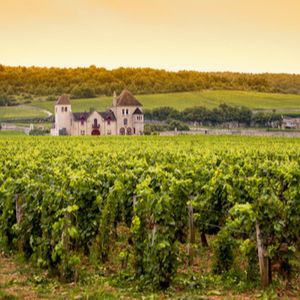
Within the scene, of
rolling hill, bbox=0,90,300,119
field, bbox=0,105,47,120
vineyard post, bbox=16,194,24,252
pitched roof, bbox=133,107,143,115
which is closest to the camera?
vineyard post, bbox=16,194,24,252

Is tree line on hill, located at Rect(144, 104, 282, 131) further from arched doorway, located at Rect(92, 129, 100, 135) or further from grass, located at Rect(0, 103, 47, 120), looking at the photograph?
grass, located at Rect(0, 103, 47, 120)

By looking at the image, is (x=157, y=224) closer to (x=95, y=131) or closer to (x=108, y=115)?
(x=95, y=131)

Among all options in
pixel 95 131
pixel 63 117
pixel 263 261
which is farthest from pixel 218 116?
pixel 263 261

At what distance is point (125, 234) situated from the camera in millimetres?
16500

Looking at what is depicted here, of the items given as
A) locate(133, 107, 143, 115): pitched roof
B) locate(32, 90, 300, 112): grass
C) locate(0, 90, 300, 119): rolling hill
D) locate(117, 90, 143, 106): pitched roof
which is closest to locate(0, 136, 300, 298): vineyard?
locate(133, 107, 143, 115): pitched roof

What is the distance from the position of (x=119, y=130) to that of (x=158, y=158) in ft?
314

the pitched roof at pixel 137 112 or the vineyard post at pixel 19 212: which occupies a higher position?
the pitched roof at pixel 137 112

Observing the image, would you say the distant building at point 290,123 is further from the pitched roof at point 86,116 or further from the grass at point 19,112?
the grass at point 19,112

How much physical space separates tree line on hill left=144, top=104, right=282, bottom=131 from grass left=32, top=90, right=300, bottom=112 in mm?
10435

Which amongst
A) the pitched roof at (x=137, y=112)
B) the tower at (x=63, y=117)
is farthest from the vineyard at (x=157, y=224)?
the tower at (x=63, y=117)

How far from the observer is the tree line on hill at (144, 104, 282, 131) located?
13450 centimetres

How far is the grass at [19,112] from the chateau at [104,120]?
1267 inches

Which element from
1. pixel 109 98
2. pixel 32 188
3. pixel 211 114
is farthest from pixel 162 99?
pixel 32 188

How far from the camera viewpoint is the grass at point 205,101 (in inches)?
6280
